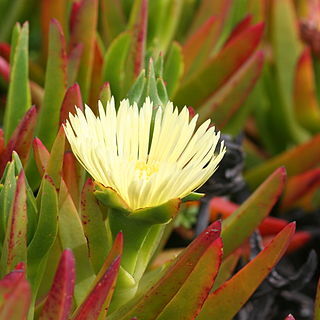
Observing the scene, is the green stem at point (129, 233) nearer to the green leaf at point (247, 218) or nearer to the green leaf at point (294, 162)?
the green leaf at point (247, 218)

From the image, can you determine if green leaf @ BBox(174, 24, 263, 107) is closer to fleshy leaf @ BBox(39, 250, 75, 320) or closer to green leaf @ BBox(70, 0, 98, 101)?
green leaf @ BBox(70, 0, 98, 101)

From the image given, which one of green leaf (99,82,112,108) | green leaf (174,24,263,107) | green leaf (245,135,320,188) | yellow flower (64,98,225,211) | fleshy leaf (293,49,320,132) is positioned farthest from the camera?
fleshy leaf (293,49,320,132)

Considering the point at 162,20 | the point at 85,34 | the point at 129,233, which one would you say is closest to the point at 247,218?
the point at 129,233

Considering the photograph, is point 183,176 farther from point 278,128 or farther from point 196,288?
point 278,128

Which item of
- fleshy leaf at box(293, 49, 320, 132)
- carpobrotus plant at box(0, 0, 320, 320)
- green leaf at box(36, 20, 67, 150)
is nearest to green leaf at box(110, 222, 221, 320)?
carpobrotus plant at box(0, 0, 320, 320)

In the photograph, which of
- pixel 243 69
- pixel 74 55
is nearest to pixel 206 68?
pixel 243 69

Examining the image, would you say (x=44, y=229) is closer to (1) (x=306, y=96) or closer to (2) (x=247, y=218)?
(2) (x=247, y=218)
